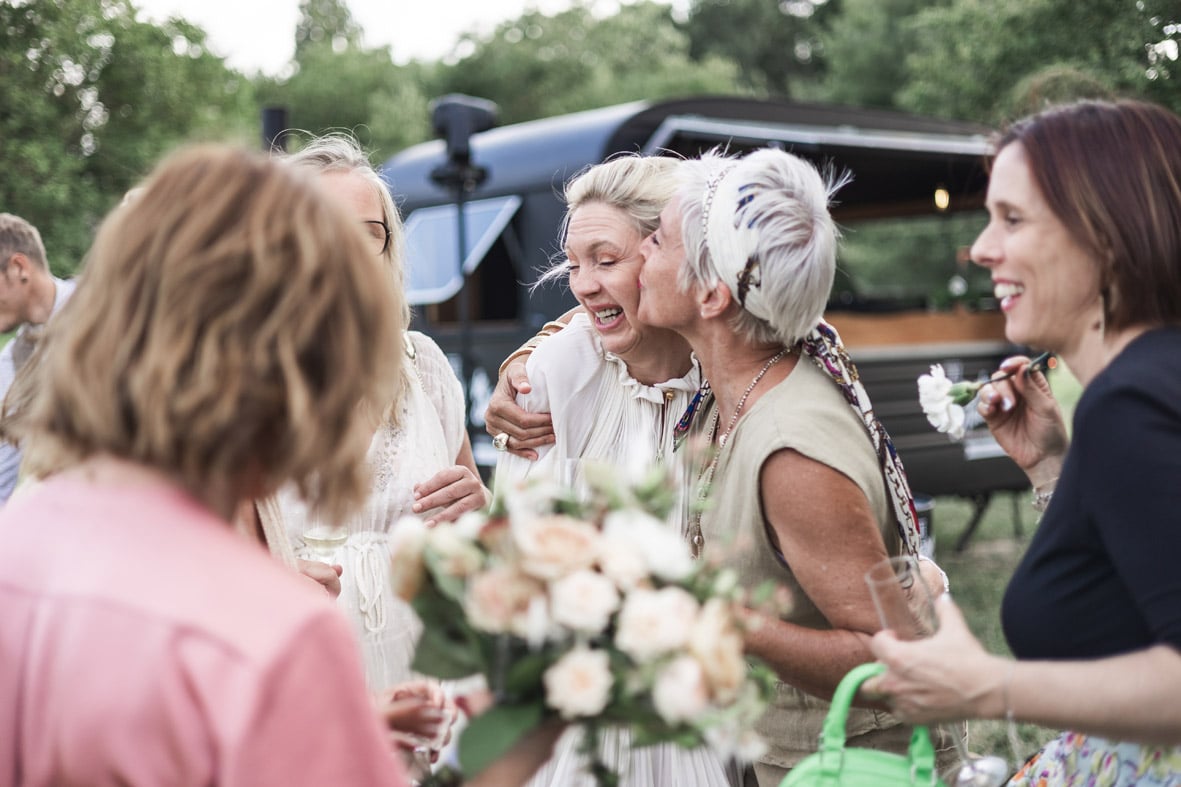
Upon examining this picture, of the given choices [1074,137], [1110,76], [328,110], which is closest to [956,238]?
[1110,76]

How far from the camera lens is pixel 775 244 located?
84.5 inches

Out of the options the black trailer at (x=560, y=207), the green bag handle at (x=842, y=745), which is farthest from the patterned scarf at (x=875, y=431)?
the black trailer at (x=560, y=207)

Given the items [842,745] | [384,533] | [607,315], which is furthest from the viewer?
[607,315]

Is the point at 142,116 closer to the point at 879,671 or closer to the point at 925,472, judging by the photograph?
the point at 925,472

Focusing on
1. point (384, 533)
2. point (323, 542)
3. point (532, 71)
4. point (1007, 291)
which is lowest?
point (384, 533)

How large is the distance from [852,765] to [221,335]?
1.15 m

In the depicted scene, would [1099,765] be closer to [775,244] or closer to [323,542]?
[775,244]

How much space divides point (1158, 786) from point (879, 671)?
20.4 inches

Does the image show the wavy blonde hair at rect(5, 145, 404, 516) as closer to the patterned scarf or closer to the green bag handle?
the green bag handle

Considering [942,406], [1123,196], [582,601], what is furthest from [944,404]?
[582,601]

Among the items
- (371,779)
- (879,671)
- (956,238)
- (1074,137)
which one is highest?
(1074,137)

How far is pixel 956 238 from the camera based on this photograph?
25.7 m

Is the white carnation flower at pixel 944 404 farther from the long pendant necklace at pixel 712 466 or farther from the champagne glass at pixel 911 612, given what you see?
the champagne glass at pixel 911 612

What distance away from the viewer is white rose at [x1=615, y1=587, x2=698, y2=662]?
1.22m
